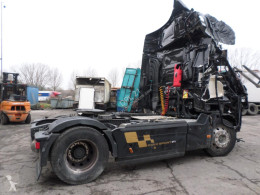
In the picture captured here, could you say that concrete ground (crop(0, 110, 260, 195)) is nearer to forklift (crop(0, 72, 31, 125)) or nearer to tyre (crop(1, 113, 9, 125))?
forklift (crop(0, 72, 31, 125))

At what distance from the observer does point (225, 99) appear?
4.76m

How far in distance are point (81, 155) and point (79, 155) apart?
0.04 m

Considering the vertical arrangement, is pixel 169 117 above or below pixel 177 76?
below

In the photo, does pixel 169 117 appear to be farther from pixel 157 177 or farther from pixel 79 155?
pixel 79 155

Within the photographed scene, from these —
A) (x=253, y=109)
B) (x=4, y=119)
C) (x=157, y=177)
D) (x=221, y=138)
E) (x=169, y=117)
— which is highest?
(x=169, y=117)

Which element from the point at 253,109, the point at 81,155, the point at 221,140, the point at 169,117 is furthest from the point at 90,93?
the point at 253,109

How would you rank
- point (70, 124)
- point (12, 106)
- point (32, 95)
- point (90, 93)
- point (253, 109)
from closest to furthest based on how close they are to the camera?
point (70, 124), point (12, 106), point (90, 93), point (253, 109), point (32, 95)

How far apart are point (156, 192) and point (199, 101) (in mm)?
2593

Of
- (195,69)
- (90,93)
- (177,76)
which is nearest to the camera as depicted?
(195,69)

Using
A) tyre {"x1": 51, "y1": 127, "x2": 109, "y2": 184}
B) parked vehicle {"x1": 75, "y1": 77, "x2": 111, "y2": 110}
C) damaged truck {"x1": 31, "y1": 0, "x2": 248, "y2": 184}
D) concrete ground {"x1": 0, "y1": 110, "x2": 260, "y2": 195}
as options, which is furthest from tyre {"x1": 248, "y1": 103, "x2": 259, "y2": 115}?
tyre {"x1": 51, "y1": 127, "x2": 109, "y2": 184}

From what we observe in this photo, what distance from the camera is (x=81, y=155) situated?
316 cm

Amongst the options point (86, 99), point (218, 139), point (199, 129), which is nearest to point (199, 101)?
point (199, 129)

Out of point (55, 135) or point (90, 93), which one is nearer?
point (55, 135)

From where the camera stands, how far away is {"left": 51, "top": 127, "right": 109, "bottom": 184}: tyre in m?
2.91
